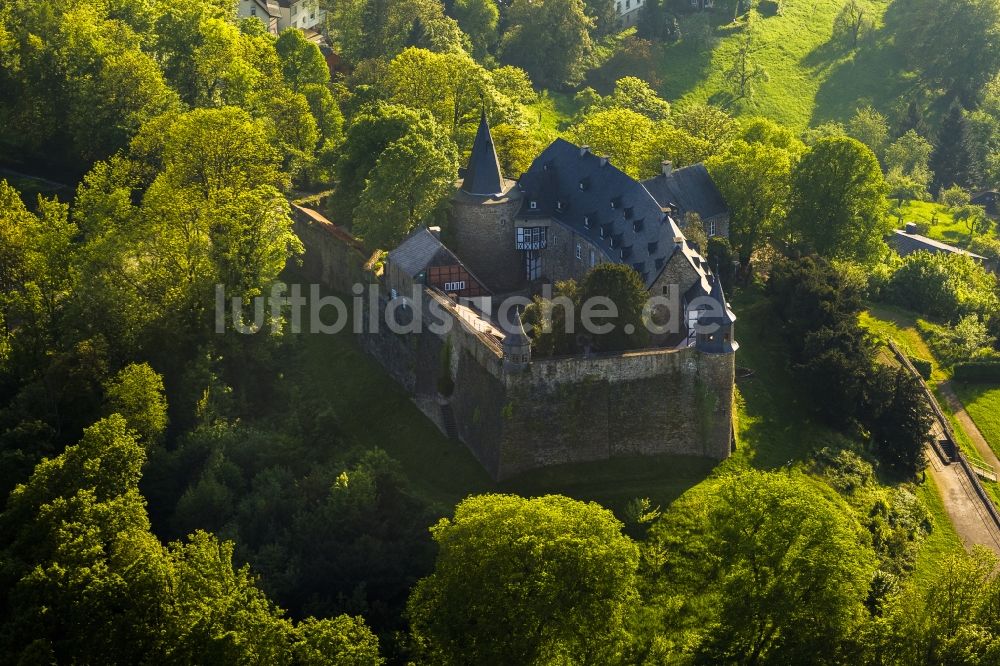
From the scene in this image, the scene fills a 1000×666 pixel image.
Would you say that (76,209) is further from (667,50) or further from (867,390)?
(667,50)

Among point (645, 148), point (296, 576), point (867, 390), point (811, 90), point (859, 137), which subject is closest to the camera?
point (296, 576)

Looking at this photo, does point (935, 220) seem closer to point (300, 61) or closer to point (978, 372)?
point (978, 372)

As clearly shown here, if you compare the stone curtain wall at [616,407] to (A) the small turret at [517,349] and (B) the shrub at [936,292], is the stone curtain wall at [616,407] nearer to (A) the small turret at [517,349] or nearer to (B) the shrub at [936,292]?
(A) the small turret at [517,349]

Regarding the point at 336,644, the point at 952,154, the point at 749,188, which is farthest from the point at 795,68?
the point at 336,644

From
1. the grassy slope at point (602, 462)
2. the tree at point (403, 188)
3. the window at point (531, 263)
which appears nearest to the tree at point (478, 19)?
the tree at point (403, 188)

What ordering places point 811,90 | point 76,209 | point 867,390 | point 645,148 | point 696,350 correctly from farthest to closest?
point 811,90, point 645,148, point 76,209, point 867,390, point 696,350

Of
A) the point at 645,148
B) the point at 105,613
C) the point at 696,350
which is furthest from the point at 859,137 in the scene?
the point at 105,613
